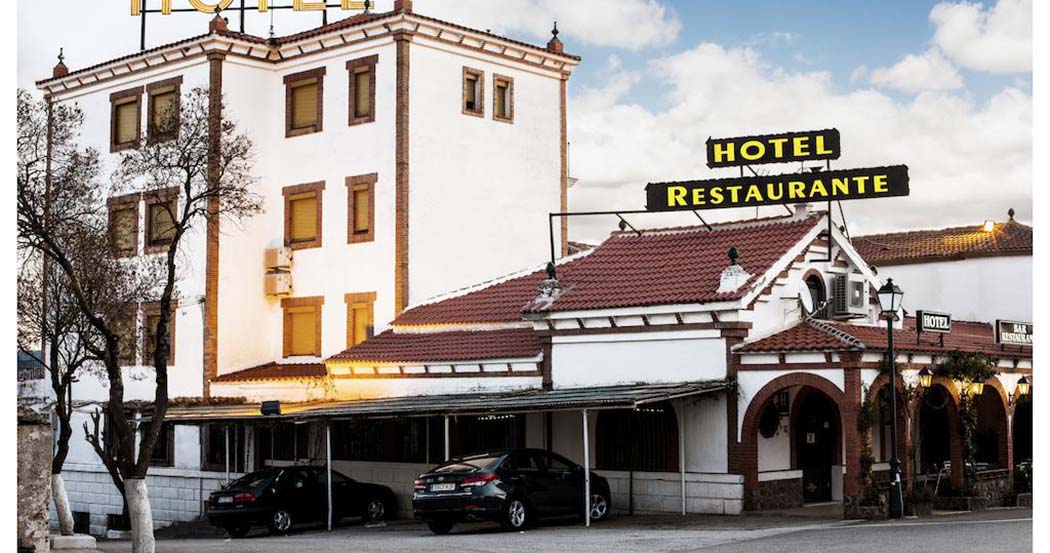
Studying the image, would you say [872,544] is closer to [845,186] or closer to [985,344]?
[845,186]

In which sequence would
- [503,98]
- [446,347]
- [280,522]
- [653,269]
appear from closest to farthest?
[280,522] → [653,269] → [446,347] → [503,98]

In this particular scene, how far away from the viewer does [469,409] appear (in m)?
26.7

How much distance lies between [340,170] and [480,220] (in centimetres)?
392

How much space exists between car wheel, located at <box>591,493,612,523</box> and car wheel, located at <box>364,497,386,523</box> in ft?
19.0

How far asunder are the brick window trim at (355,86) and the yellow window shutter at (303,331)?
5.26 metres

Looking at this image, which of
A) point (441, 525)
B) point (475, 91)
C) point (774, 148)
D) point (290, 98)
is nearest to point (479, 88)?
point (475, 91)

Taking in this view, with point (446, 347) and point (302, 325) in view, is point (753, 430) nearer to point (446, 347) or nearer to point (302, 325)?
point (446, 347)

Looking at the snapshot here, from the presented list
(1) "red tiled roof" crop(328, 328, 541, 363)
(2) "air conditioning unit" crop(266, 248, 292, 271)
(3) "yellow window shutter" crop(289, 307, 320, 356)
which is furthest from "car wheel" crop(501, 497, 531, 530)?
(2) "air conditioning unit" crop(266, 248, 292, 271)

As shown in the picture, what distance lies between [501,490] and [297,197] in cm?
1704

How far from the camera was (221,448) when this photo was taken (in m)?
37.3

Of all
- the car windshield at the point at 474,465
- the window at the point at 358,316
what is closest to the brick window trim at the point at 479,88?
the window at the point at 358,316

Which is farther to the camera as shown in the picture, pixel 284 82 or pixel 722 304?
pixel 284 82
